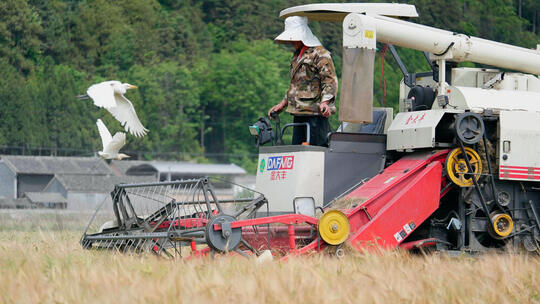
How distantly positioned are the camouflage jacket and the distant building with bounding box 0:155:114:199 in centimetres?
5696

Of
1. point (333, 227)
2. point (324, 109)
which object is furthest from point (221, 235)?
point (324, 109)

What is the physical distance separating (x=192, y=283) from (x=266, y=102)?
263ft

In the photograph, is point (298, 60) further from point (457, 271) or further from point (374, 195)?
point (457, 271)

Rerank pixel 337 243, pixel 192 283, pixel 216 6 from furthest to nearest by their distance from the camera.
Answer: pixel 216 6 → pixel 337 243 → pixel 192 283

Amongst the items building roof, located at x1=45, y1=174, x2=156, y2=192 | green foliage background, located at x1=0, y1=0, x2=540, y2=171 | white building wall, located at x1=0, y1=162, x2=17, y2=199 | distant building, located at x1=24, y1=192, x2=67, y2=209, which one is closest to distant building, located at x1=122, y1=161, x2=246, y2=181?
green foliage background, located at x1=0, y1=0, x2=540, y2=171

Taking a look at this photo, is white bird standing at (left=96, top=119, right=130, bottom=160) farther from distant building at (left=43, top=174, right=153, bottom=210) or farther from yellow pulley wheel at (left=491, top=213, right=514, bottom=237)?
distant building at (left=43, top=174, right=153, bottom=210)

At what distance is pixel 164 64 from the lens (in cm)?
8756

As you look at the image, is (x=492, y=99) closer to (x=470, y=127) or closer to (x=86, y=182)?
(x=470, y=127)

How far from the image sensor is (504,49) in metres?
12.7

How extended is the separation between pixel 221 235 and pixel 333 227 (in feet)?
3.91

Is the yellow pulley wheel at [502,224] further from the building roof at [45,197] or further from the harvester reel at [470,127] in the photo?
the building roof at [45,197]

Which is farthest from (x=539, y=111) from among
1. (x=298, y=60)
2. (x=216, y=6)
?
(x=216, y=6)

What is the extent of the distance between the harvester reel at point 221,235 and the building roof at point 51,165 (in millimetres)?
58775

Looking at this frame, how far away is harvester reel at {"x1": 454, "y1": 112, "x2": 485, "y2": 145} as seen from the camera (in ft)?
37.1
